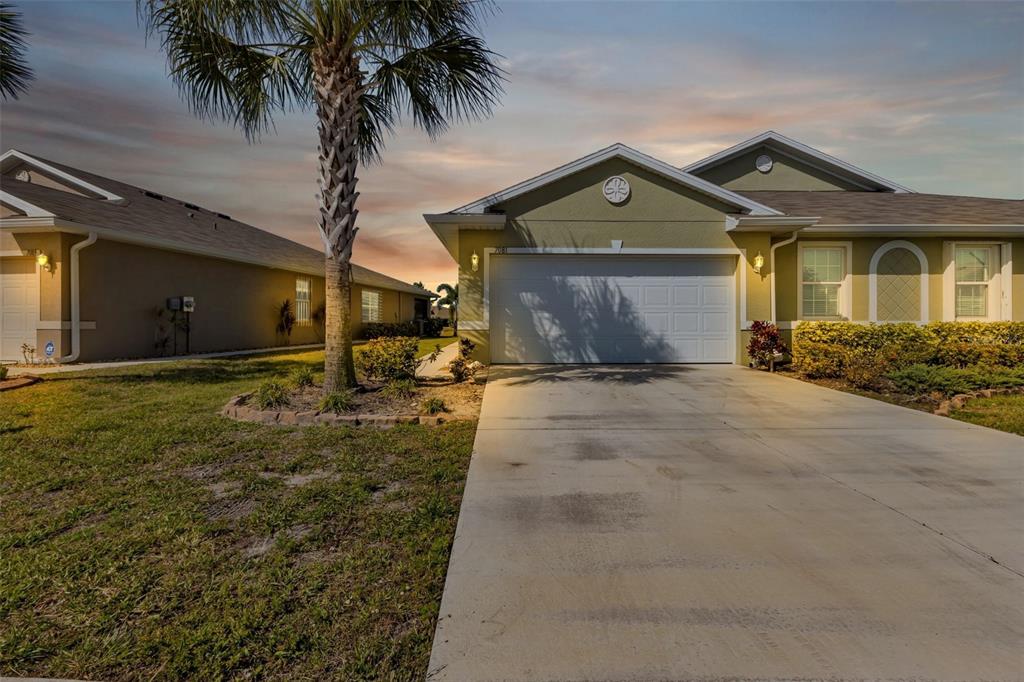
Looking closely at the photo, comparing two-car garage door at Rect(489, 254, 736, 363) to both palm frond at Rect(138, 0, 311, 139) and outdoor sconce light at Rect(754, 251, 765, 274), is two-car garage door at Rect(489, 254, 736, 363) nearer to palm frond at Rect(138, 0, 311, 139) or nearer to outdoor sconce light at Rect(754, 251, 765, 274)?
outdoor sconce light at Rect(754, 251, 765, 274)

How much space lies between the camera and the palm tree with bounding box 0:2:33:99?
891 centimetres

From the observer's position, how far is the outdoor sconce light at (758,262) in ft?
35.9

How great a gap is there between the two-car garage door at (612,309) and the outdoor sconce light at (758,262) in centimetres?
45

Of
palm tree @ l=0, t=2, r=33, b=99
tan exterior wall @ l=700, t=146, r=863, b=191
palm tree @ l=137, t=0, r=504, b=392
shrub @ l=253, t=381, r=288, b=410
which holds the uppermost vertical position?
palm tree @ l=0, t=2, r=33, b=99

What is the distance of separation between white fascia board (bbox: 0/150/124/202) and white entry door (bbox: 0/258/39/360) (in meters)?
3.86

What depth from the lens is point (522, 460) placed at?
14.9 ft

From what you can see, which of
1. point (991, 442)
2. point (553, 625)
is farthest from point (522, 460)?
point (991, 442)

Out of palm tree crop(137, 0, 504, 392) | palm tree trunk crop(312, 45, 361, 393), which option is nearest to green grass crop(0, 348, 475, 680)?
palm tree trunk crop(312, 45, 361, 393)

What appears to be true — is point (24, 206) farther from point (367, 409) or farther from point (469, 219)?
point (367, 409)

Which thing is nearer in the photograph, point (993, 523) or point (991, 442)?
point (993, 523)

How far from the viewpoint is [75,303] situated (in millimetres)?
11469

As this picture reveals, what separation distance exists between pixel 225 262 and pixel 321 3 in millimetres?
12504

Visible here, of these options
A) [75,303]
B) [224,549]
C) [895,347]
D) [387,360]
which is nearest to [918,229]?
[895,347]

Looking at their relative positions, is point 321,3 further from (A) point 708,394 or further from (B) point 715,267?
(B) point 715,267
